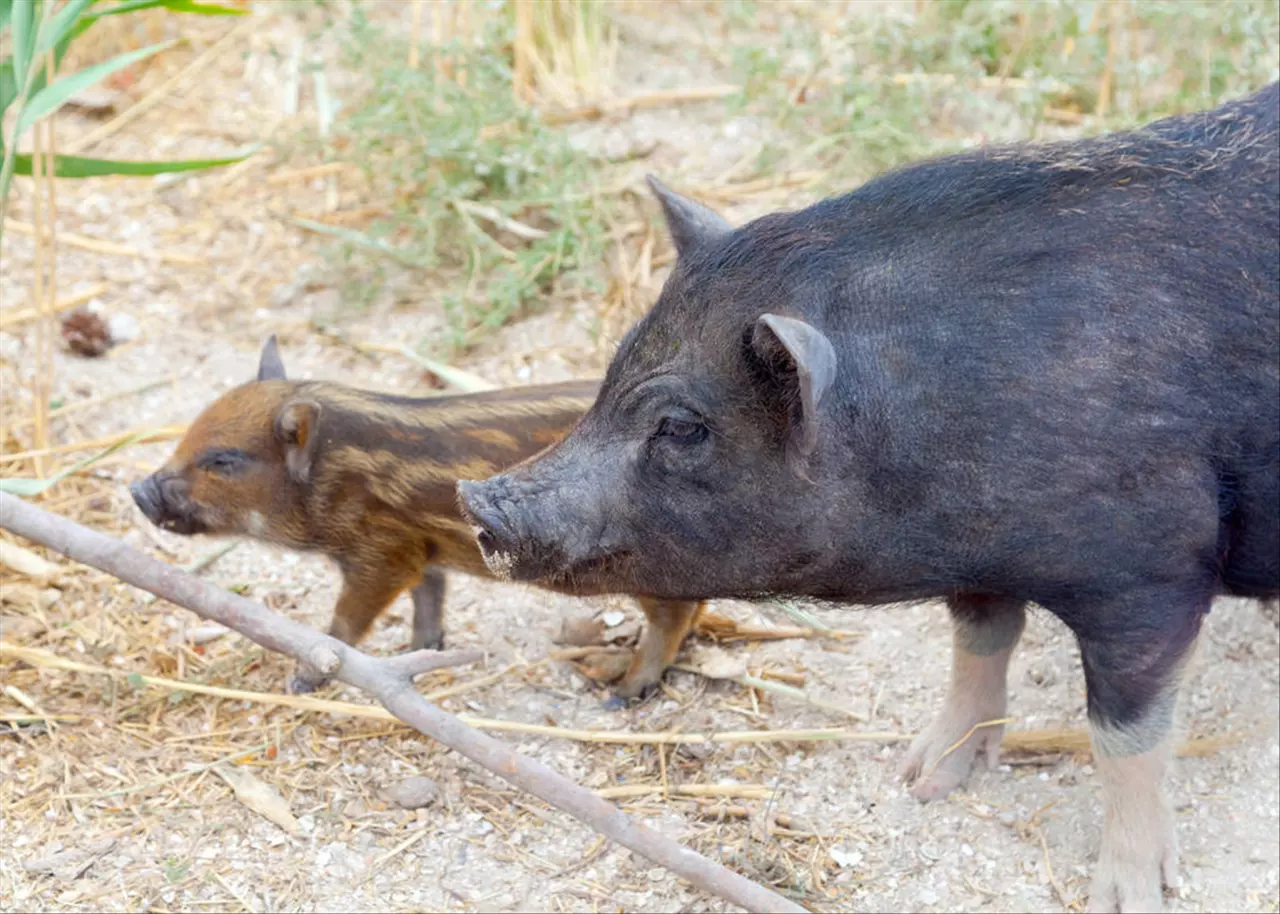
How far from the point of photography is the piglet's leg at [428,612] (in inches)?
177

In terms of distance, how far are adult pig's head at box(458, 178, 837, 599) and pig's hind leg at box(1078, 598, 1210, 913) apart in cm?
69

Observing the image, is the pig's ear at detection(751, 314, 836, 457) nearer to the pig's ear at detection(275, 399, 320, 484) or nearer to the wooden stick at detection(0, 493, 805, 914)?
the wooden stick at detection(0, 493, 805, 914)

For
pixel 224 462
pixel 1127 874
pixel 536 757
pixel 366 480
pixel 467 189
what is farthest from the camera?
pixel 467 189

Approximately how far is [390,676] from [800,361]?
1130 mm

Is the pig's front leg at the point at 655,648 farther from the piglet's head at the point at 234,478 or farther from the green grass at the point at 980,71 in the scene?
the green grass at the point at 980,71

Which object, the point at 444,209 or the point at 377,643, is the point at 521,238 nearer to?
the point at 444,209

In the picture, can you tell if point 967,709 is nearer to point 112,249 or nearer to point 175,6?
point 175,6

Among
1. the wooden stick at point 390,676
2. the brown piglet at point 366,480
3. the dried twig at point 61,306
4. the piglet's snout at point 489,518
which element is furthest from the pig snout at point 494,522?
the dried twig at point 61,306

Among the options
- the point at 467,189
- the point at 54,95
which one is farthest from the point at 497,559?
the point at 467,189

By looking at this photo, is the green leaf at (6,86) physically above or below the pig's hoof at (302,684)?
above

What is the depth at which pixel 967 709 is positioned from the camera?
409 centimetres

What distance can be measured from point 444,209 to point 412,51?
0.75 m

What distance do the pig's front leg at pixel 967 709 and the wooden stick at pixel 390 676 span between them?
0.93 metres

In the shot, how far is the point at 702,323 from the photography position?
3.22 m
